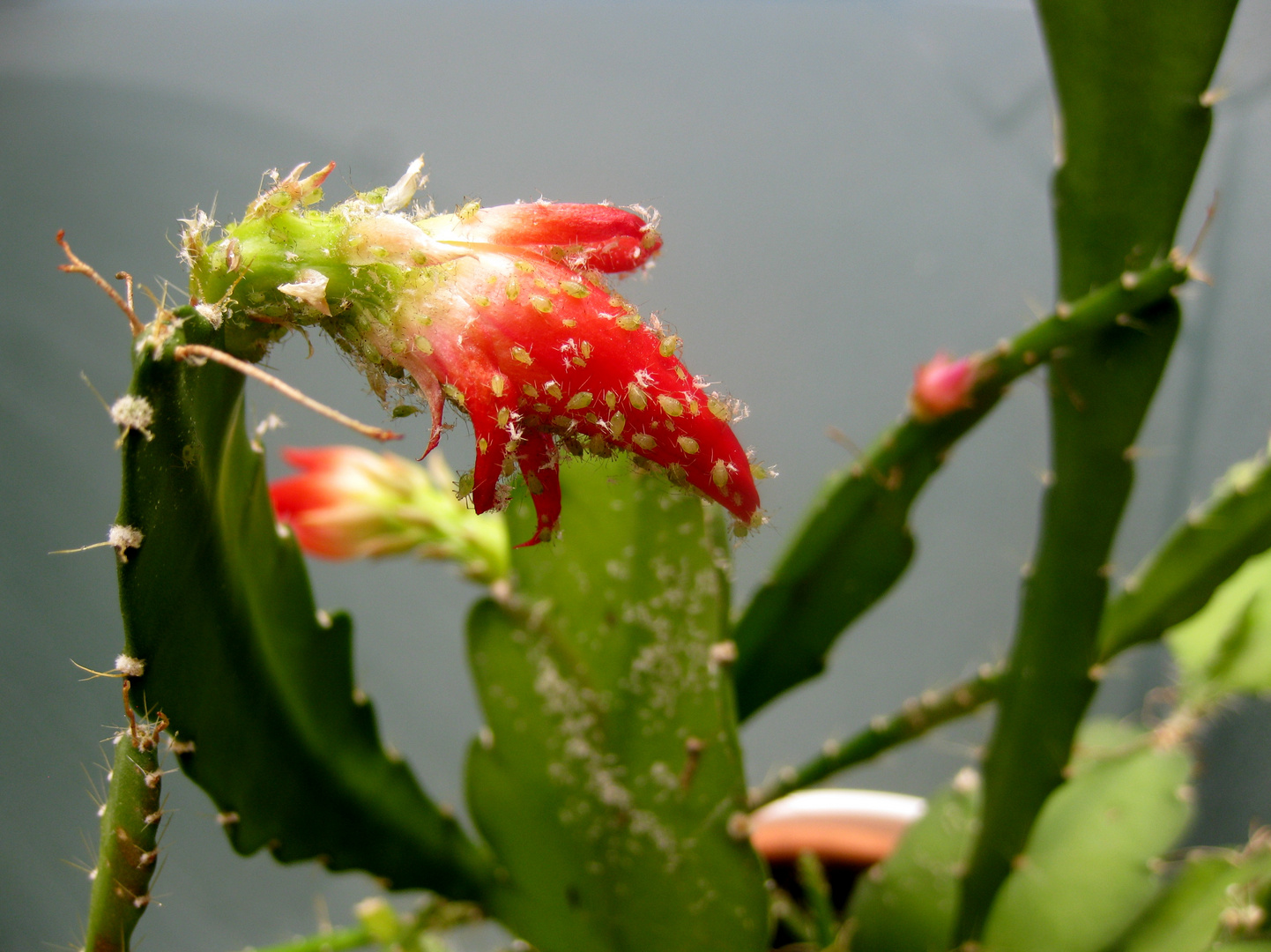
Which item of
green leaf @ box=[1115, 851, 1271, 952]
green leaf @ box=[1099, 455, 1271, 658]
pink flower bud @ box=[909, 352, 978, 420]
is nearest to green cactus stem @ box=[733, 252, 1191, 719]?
pink flower bud @ box=[909, 352, 978, 420]

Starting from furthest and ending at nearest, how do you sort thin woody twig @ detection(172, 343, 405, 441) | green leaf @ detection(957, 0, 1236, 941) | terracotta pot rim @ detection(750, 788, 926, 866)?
terracotta pot rim @ detection(750, 788, 926, 866)
green leaf @ detection(957, 0, 1236, 941)
thin woody twig @ detection(172, 343, 405, 441)

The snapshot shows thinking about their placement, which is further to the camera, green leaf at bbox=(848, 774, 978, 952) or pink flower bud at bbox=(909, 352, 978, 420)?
green leaf at bbox=(848, 774, 978, 952)

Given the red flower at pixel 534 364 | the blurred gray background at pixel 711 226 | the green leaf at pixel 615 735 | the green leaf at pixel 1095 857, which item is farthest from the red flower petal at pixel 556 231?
the green leaf at pixel 1095 857

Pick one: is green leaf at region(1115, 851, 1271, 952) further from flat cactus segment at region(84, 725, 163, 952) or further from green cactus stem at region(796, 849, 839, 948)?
flat cactus segment at region(84, 725, 163, 952)

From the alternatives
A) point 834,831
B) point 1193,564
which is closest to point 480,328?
point 1193,564

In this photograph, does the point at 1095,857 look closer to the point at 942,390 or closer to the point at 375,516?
the point at 942,390

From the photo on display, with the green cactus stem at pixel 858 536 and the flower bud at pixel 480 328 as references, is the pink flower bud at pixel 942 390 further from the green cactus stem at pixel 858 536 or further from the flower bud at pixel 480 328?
the flower bud at pixel 480 328
